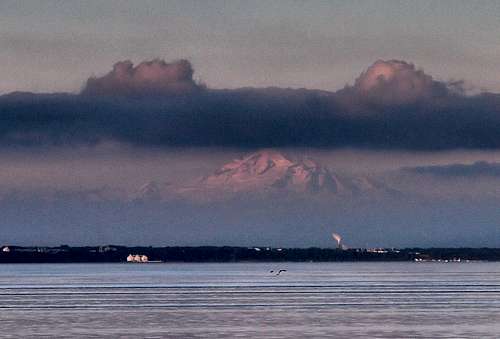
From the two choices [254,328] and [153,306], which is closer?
[254,328]

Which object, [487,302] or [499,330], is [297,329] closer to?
[499,330]

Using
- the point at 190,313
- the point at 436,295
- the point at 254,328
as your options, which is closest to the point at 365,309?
the point at 190,313

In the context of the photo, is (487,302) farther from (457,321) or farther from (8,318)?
(8,318)

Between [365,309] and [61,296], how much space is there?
4156cm

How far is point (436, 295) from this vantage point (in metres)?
125

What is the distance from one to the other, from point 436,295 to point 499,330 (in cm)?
5544

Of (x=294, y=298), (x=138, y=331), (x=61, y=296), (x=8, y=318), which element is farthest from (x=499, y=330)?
(x=61, y=296)

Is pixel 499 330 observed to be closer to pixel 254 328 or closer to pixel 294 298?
pixel 254 328

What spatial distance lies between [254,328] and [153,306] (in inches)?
1161

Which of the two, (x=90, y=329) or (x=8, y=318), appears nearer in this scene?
(x=90, y=329)

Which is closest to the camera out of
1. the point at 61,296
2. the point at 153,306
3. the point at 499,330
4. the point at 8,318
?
the point at 499,330

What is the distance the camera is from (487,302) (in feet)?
Result: 344

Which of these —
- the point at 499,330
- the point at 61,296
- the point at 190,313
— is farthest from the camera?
the point at 61,296

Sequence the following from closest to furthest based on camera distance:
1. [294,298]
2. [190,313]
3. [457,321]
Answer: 1. [457,321]
2. [190,313]
3. [294,298]
